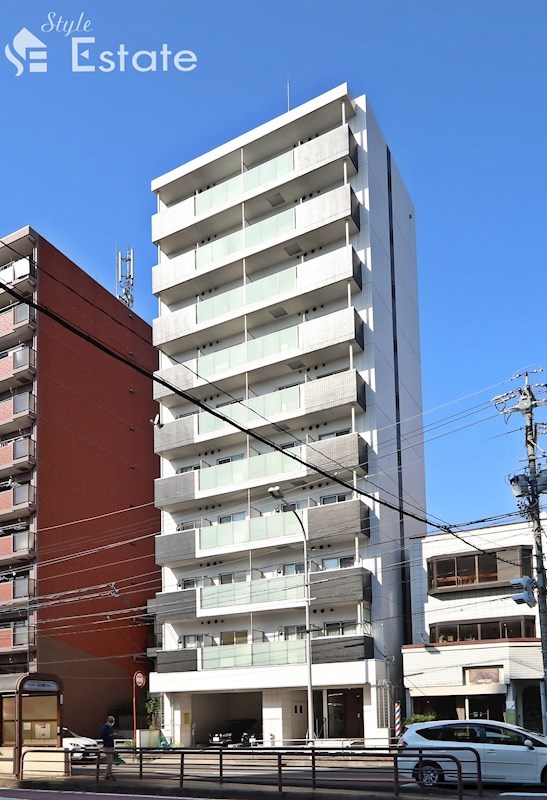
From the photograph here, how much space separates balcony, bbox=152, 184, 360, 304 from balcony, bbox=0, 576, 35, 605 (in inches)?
752

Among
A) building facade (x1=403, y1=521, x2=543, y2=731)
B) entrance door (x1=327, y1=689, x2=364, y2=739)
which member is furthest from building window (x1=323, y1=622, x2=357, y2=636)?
entrance door (x1=327, y1=689, x2=364, y2=739)

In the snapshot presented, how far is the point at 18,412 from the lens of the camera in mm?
58062

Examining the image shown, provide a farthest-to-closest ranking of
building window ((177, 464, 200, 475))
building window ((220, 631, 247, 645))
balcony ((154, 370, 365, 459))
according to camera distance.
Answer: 1. building window ((177, 464, 200, 475))
2. building window ((220, 631, 247, 645))
3. balcony ((154, 370, 365, 459))

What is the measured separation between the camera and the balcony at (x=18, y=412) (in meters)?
57.7

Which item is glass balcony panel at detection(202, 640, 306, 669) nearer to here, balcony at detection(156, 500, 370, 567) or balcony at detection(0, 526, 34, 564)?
balcony at detection(156, 500, 370, 567)

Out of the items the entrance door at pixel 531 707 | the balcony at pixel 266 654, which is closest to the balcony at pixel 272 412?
the balcony at pixel 266 654

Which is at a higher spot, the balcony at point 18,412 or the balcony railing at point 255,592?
the balcony at point 18,412

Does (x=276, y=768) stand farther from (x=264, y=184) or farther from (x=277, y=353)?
→ (x=264, y=184)

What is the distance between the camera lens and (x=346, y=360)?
52.4 m

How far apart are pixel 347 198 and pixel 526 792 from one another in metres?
35.7

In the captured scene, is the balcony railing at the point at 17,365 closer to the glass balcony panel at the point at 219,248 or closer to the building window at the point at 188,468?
the building window at the point at 188,468

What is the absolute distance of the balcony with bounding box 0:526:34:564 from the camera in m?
55.4

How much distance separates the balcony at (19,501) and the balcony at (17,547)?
121 cm

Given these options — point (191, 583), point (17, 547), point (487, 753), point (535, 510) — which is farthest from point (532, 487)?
point (17, 547)
